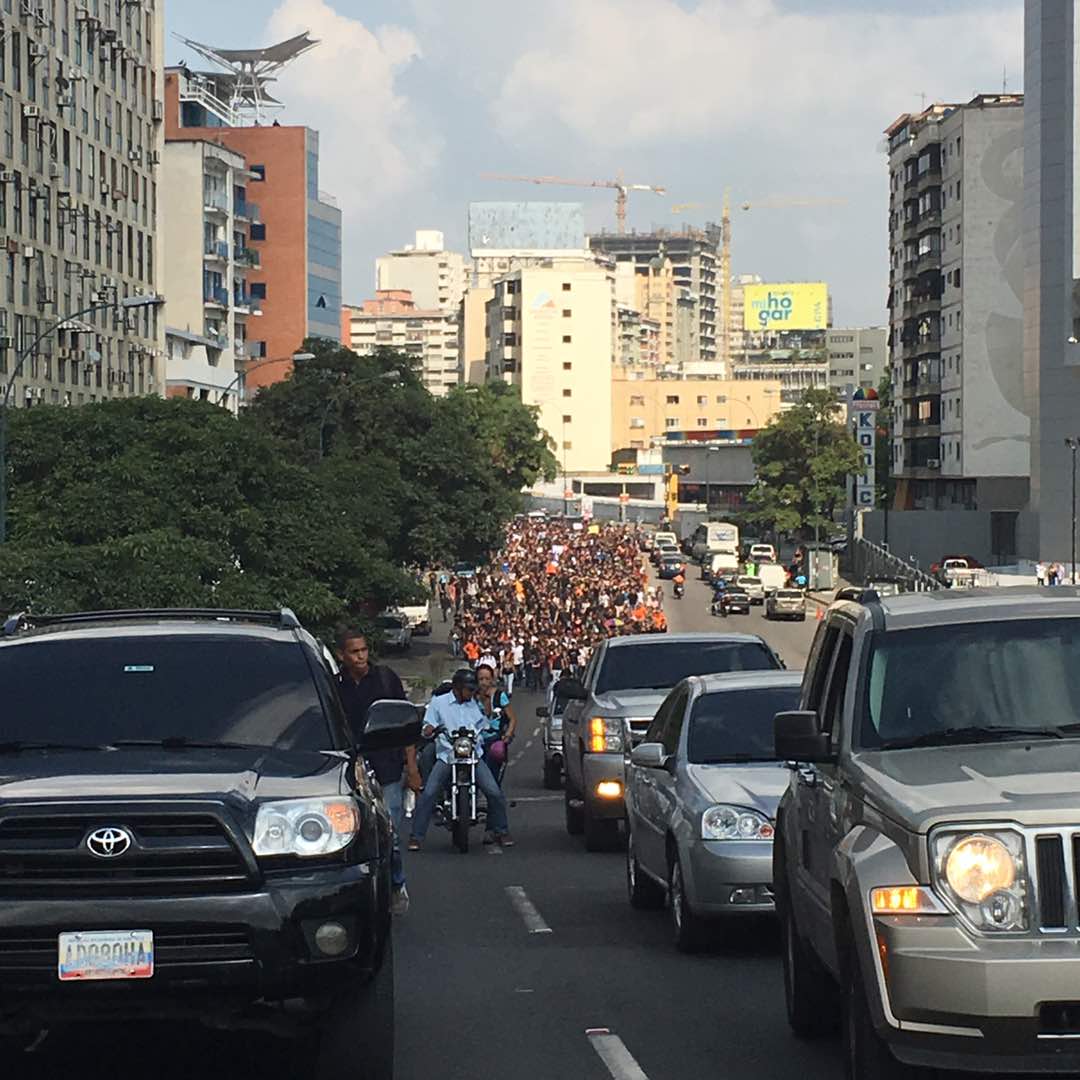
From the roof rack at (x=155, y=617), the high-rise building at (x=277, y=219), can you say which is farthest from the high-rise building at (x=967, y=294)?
the roof rack at (x=155, y=617)

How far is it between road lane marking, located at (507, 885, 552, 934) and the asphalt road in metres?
0.01

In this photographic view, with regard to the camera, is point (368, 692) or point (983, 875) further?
point (368, 692)

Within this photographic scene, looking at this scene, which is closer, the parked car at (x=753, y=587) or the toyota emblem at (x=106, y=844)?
the toyota emblem at (x=106, y=844)

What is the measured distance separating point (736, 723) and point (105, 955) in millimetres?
7235

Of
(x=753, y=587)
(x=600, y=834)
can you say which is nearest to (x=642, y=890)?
(x=600, y=834)

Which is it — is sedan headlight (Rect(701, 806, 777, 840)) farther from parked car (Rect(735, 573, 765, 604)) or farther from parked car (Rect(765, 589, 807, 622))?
parked car (Rect(735, 573, 765, 604))

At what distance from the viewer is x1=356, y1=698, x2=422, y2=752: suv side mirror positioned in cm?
963

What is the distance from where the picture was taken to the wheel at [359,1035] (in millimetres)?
8367

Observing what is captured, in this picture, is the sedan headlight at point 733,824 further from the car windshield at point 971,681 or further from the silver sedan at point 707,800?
the car windshield at point 971,681

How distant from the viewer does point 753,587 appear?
335 ft

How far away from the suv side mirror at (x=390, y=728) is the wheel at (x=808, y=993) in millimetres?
1910

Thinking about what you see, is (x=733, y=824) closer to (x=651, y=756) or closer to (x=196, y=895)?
(x=651, y=756)

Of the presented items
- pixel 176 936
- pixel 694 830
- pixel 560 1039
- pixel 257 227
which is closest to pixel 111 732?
pixel 176 936

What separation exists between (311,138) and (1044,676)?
13294 centimetres
